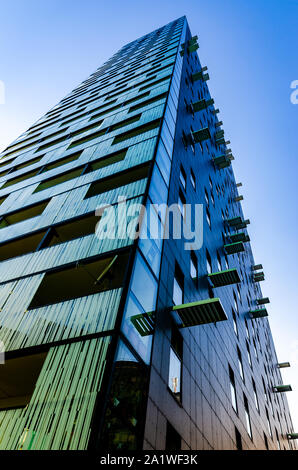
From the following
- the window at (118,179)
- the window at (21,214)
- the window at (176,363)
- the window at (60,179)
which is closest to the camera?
the window at (176,363)

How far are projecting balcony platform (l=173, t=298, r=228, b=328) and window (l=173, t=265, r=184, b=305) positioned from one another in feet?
2.61

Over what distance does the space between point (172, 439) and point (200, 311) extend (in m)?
4.01

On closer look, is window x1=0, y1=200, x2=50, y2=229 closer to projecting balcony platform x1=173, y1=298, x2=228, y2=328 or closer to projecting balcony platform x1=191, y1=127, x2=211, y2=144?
projecting balcony platform x1=173, y1=298, x2=228, y2=328

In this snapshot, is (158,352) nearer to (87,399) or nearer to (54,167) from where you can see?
(87,399)

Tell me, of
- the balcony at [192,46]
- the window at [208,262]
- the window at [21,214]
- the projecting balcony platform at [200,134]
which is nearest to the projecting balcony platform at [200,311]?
the window at [208,262]

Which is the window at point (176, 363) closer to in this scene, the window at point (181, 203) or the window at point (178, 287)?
the window at point (178, 287)

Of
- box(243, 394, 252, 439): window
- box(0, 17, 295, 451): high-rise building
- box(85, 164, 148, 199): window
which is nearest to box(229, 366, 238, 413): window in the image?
box(0, 17, 295, 451): high-rise building

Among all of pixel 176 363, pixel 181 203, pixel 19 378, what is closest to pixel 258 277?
pixel 181 203

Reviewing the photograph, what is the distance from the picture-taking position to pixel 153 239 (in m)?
11.4

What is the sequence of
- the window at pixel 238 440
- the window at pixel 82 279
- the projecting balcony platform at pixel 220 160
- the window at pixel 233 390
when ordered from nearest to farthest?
1. the window at pixel 82 279
2. the window at pixel 238 440
3. the window at pixel 233 390
4. the projecting balcony platform at pixel 220 160

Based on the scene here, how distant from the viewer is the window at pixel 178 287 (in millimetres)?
12281

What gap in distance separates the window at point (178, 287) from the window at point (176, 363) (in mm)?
1289

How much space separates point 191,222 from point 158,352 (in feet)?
28.4
